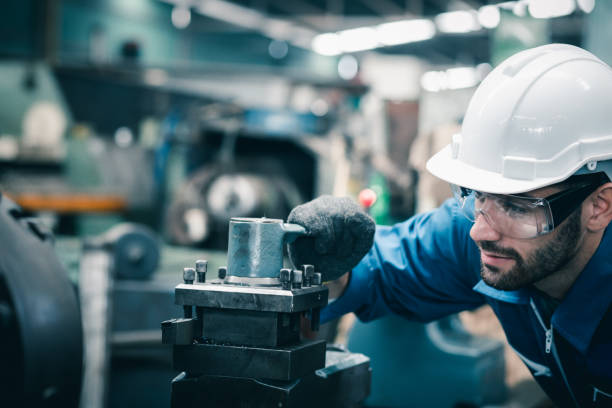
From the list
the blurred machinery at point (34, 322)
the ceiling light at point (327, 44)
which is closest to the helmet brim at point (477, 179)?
the blurred machinery at point (34, 322)

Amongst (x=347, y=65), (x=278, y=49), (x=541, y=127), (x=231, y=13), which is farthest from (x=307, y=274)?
(x=347, y=65)

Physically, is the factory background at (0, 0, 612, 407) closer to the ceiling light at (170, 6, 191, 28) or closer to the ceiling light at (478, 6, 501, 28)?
the ceiling light at (170, 6, 191, 28)

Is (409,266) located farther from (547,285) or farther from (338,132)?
(338,132)

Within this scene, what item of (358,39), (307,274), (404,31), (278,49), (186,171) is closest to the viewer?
(307,274)

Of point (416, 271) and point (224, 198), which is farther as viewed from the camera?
point (224, 198)

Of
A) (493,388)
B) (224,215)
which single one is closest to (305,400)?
(493,388)

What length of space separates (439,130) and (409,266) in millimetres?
1422

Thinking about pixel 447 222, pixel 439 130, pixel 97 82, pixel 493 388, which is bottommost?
pixel 493 388

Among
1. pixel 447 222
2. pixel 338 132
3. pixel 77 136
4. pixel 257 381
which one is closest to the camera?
pixel 257 381

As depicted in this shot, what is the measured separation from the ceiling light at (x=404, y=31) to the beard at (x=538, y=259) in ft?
32.9

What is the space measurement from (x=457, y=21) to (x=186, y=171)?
766 centimetres

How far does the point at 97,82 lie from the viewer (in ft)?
18.2

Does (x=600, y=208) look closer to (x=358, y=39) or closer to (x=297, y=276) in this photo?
(x=297, y=276)

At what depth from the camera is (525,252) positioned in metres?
1.24
